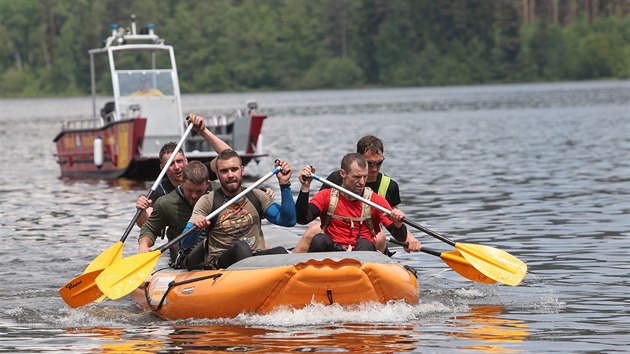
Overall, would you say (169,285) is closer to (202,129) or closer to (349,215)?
(349,215)

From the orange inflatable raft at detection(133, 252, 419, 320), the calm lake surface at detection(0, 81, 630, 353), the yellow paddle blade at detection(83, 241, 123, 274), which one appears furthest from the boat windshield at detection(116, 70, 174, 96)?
the orange inflatable raft at detection(133, 252, 419, 320)

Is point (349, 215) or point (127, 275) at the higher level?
point (349, 215)

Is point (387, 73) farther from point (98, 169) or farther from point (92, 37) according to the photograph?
point (98, 169)

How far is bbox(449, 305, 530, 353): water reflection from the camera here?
1131cm

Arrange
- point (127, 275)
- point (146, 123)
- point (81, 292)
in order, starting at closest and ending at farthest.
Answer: point (127, 275)
point (81, 292)
point (146, 123)

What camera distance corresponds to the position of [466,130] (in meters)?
52.8

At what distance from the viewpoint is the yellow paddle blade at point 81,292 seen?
1327cm

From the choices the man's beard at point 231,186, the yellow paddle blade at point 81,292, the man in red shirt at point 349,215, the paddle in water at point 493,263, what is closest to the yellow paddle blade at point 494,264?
the paddle in water at point 493,263

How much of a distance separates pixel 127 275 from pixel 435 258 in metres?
4.96

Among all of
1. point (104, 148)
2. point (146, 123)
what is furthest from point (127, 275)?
point (104, 148)

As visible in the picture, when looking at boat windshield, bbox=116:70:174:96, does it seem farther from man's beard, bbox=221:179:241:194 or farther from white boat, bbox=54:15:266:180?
man's beard, bbox=221:179:241:194

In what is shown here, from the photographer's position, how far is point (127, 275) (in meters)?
12.9

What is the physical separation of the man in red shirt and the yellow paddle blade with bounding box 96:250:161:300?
143 centimetres

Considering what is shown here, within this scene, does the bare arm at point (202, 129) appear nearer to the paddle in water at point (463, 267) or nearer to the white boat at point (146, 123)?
the paddle in water at point (463, 267)
